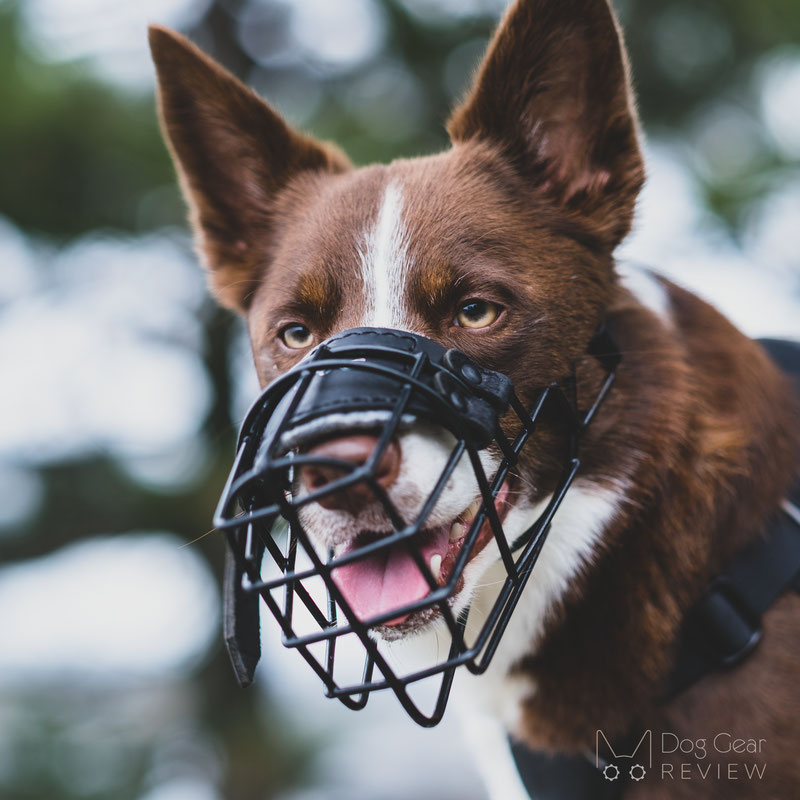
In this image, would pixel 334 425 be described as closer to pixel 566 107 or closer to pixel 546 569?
pixel 546 569

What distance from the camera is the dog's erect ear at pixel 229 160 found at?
1.99 meters

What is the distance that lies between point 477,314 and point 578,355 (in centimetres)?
23

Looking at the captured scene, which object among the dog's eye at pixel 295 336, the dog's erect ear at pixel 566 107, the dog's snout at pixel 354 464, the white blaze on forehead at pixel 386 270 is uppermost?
the dog's erect ear at pixel 566 107

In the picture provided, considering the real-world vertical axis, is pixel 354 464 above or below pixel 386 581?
above

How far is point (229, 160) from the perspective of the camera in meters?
2.13

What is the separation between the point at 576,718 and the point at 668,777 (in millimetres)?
201

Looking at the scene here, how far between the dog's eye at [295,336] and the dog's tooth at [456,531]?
0.52 meters

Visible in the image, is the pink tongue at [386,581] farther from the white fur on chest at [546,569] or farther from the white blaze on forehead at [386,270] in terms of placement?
the white blaze on forehead at [386,270]

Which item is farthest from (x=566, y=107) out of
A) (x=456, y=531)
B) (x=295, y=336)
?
(x=456, y=531)

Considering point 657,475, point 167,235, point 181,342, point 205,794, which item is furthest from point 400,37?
point 205,794

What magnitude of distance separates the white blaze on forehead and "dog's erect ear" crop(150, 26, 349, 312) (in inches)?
19.9

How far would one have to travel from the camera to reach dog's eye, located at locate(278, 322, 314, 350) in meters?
1.71

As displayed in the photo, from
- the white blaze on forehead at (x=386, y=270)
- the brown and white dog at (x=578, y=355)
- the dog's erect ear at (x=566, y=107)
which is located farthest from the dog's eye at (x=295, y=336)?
the dog's erect ear at (x=566, y=107)

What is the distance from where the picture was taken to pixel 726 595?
5.37 feet
